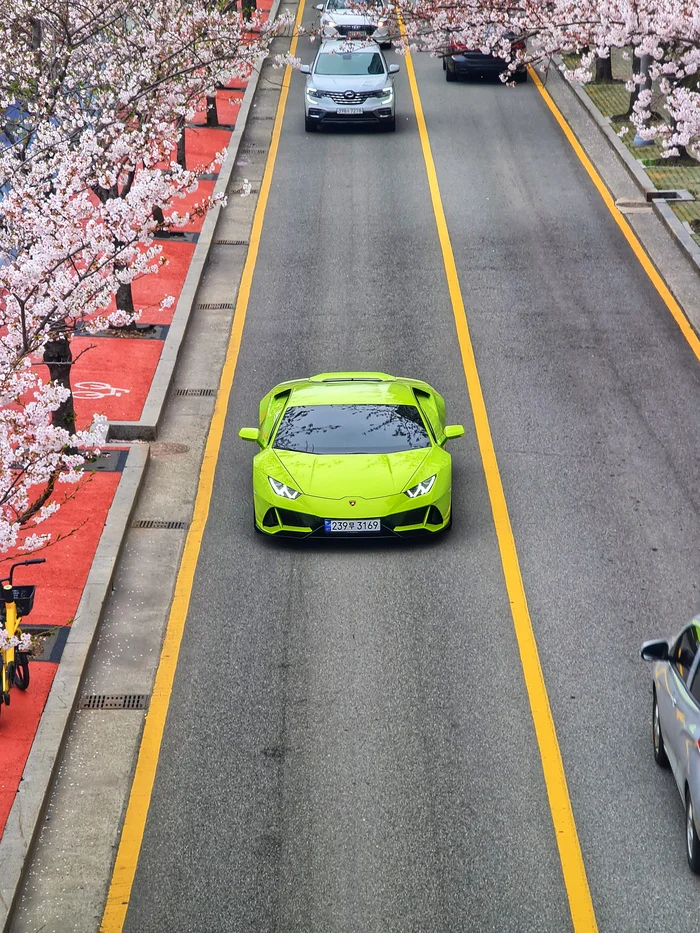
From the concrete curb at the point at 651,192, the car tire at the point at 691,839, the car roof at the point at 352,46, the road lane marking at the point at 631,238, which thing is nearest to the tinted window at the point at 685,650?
the car tire at the point at 691,839

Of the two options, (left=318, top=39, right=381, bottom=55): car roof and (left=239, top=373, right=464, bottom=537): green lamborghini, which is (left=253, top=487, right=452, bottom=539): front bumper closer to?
(left=239, top=373, right=464, bottom=537): green lamborghini

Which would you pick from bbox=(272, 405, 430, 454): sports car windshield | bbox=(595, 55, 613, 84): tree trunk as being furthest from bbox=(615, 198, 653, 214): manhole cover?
bbox=(272, 405, 430, 454): sports car windshield

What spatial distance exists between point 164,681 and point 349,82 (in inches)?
898

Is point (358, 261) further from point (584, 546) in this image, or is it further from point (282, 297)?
point (584, 546)

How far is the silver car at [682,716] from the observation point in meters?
8.45

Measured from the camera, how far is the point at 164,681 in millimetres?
11461

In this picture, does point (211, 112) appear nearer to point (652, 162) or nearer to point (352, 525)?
point (652, 162)

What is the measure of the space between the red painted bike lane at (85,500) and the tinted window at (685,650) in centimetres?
460

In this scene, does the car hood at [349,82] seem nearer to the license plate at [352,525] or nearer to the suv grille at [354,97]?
the suv grille at [354,97]

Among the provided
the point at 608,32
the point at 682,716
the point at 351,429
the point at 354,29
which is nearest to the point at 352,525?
the point at 351,429

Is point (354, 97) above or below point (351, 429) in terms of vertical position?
below

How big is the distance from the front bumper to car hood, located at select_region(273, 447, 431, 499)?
0.10 metres

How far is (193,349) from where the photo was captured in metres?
19.8

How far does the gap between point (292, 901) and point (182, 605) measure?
4.55 m
